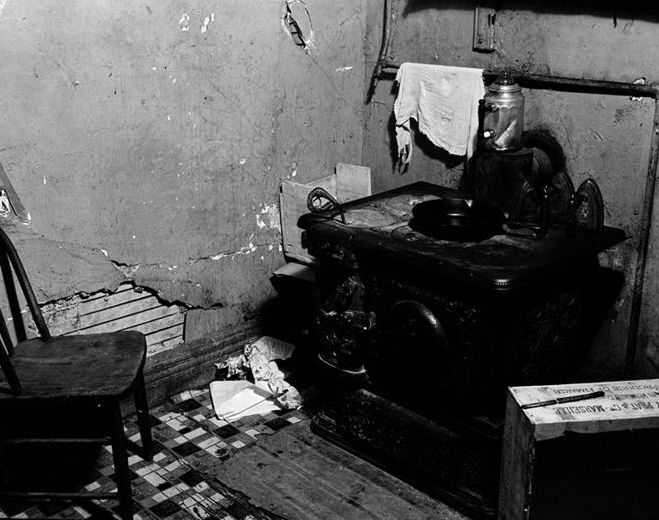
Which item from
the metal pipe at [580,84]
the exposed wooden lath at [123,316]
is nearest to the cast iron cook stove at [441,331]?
the metal pipe at [580,84]

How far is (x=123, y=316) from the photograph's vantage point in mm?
3578

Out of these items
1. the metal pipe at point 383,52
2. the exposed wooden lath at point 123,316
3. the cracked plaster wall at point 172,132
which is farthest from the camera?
the metal pipe at point 383,52

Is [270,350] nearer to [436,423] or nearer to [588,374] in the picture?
[436,423]

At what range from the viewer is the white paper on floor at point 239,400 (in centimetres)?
367

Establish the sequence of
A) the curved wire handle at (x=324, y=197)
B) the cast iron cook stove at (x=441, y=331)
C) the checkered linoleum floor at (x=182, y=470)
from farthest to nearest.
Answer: the curved wire handle at (x=324, y=197), the checkered linoleum floor at (x=182, y=470), the cast iron cook stove at (x=441, y=331)

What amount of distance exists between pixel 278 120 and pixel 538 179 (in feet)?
4.25

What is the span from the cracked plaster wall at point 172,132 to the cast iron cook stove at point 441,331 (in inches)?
27.7

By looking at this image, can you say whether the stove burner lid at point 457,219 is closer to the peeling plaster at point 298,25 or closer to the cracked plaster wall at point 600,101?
the cracked plaster wall at point 600,101

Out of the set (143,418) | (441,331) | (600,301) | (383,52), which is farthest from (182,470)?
(383,52)

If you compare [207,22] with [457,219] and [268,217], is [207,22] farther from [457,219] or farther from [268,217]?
[457,219]

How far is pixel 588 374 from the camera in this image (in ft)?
11.6

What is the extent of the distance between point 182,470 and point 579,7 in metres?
2.48

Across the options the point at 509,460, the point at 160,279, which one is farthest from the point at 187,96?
the point at 509,460

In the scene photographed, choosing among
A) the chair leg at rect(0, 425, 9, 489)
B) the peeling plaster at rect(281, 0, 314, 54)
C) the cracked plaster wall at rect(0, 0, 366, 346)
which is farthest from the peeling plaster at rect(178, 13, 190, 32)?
the chair leg at rect(0, 425, 9, 489)
